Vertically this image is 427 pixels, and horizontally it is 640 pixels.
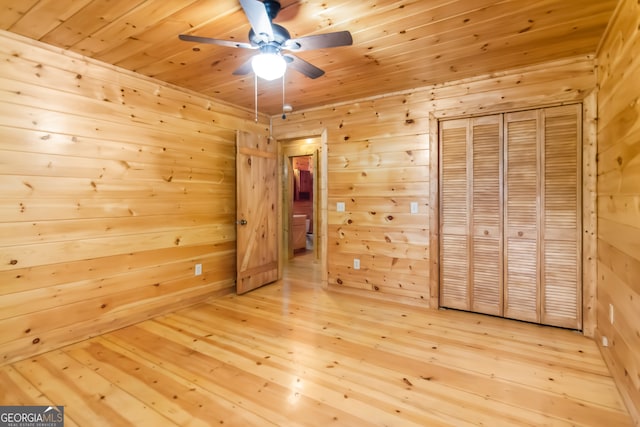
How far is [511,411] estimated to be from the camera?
1.79 m

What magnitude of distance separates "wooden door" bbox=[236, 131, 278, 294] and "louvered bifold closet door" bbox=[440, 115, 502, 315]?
2206 mm

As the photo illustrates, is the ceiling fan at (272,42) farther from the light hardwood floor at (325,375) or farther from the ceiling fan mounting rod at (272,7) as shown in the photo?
the light hardwood floor at (325,375)

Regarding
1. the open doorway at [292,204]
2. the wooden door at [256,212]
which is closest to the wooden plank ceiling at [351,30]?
the wooden door at [256,212]

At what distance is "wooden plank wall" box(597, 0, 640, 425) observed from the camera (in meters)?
1.68

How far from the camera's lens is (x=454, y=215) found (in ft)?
10.9

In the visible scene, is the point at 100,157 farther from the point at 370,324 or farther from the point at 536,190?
the point at 536,190

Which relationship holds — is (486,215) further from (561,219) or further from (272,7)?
(272,7)

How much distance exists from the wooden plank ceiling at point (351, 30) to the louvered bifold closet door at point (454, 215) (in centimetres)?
64

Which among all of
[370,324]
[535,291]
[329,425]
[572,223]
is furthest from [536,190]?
[329,425]

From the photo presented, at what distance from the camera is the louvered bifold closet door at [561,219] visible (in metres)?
2.80

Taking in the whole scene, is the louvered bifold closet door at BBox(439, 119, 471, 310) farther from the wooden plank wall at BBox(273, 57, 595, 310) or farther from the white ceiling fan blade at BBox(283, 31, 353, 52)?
the white ceiling fan blade at BBox(283, 31, 353, 52)

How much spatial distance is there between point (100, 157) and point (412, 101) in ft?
10.2

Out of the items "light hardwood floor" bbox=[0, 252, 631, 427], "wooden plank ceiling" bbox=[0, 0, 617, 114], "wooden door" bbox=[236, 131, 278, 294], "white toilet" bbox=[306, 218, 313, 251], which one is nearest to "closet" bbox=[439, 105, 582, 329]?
"light hardwood floor" bbox=[0, 252, 631, 427]

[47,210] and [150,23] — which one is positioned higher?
[150,23]
